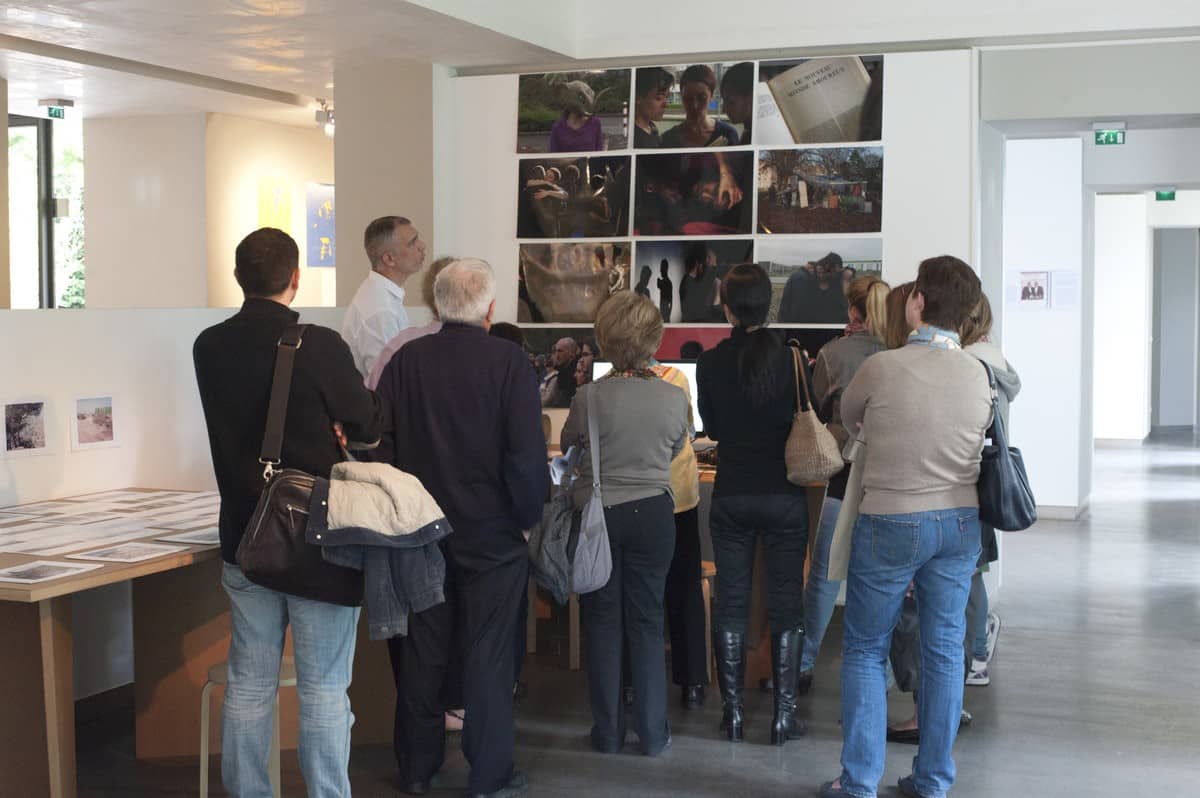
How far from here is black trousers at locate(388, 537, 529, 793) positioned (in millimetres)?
3834

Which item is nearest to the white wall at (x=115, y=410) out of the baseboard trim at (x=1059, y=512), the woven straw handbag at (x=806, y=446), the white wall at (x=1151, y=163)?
the woven straw handbag at (x=806, y=446)

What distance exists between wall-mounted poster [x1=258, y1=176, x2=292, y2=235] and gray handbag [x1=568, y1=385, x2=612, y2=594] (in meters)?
5.98

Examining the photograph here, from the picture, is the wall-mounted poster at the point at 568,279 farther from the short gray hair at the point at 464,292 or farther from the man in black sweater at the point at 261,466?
the man in black sweater at the point at 261,466

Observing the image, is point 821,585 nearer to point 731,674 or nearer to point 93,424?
point 731,674

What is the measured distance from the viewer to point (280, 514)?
10.4 feet

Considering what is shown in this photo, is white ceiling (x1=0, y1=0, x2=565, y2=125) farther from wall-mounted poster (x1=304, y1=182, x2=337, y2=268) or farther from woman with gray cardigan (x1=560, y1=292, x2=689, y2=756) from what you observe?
woman with gray cardigan (x1=560, y1=292, x2=689, y2=756)

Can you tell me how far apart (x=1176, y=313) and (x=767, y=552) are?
15446 millimetres

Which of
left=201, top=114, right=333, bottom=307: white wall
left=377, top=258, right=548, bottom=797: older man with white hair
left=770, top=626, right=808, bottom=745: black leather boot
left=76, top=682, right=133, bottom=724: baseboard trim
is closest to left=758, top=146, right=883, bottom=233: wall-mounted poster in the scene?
left=770, top=626, right=808, bottom=745: black leather boot

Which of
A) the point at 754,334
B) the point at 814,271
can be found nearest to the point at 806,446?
the point at 754,334

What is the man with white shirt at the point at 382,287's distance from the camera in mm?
4711

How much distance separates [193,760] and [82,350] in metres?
1.50

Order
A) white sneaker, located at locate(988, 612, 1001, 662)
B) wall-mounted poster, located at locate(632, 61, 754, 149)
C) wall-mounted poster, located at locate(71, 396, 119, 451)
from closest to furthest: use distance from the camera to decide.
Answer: wall-mounted poster, located at locate(71, 396, 119, 451) → white sneaker, located at locate(988, 612, 1001, 662) → wall-mounted poster, located at locate(632, 61, 754, 149)

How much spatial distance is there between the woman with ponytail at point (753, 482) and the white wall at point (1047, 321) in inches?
221

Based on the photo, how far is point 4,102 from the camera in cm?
774
